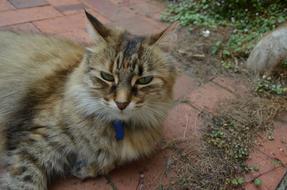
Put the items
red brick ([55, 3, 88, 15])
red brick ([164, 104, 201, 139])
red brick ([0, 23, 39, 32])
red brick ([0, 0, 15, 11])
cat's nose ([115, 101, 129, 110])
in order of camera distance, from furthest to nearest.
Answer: red brick ([55, 3, 88, 15]) < red brick ([0, 0, 15, 11]) < red brick ([0, 23, 39, 32]) < red brick ([164, 104, 201, 139]) < cat's nose ([115, 101, 129, 110])

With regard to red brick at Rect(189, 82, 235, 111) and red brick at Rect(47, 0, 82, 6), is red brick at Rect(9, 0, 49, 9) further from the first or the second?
red brick at Rect(189, 82, 235, 111)

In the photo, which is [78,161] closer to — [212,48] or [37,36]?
[37,36]

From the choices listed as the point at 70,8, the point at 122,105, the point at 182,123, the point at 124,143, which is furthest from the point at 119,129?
the point at 70,8

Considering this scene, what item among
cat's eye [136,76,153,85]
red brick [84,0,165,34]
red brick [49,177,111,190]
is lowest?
red brick [49,177,111,190]

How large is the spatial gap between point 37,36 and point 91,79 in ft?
2.45

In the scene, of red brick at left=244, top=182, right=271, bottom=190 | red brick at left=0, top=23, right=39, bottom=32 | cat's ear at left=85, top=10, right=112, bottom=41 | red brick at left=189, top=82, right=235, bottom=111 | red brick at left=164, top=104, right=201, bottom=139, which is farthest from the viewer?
red brick at left=0, top=23, right=39, bottom=32

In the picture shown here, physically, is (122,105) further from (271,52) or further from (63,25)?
(63,25)

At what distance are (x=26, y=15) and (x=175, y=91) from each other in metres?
1.52

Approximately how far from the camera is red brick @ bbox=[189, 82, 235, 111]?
2.54m

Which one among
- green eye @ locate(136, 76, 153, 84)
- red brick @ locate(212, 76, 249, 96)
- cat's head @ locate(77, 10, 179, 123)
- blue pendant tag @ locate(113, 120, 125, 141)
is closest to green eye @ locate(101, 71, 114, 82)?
cat's head @ locate(77, 10, 179, 123)

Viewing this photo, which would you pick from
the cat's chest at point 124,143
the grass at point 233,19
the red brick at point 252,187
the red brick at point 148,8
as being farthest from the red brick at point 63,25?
the red brick at point 252,187

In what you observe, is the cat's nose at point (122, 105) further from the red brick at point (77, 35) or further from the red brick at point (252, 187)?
the red brick at point (77, 35)

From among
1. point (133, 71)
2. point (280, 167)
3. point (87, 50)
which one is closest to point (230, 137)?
point (280, 167)

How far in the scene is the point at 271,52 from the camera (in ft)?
9.10
